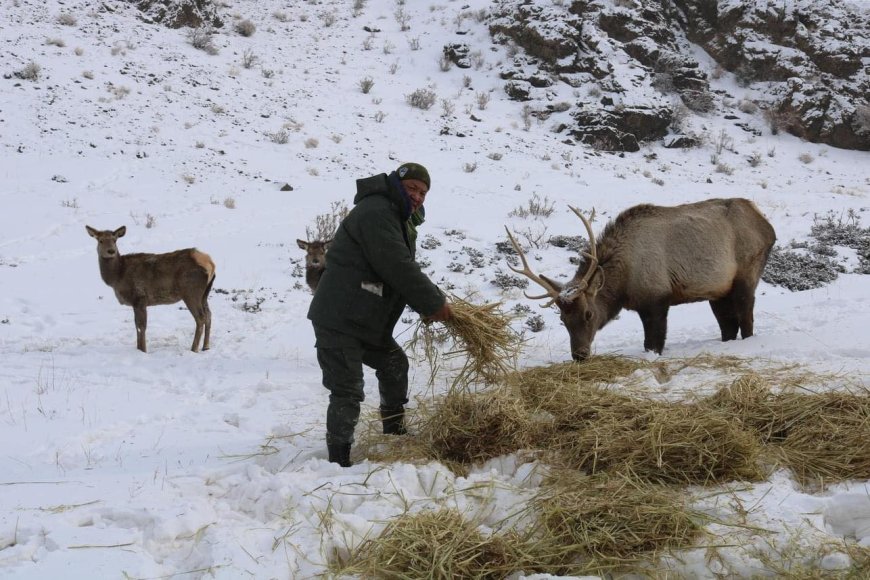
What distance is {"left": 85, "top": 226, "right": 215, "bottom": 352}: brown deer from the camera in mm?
8648

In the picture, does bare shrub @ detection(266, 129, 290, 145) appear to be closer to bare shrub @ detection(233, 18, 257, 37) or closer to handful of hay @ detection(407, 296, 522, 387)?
bare shrub @ detection(233, 18, 257, 37)

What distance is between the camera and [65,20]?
790 inches

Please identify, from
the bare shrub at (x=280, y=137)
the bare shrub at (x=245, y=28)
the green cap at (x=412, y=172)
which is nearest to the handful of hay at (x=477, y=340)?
the green cap at (x=412, y=172)

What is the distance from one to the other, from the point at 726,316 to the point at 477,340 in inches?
183

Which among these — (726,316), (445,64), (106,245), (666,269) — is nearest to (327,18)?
(445,64)

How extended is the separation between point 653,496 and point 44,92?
1820 cm

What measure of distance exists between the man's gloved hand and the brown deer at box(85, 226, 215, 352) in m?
5.05

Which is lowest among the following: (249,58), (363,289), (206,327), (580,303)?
(206,327)

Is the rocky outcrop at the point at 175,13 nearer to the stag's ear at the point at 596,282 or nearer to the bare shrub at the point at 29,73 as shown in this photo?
the bare shrub at the point at 29,73

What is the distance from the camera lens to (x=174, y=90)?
18281 millimetres

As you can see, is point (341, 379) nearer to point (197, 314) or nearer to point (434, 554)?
point (434, 554)

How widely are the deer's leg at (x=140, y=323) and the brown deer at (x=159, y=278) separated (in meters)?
0.01

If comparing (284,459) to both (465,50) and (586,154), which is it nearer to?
(586,154)

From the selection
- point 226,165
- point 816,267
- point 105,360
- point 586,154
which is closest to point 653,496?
point 105,360
